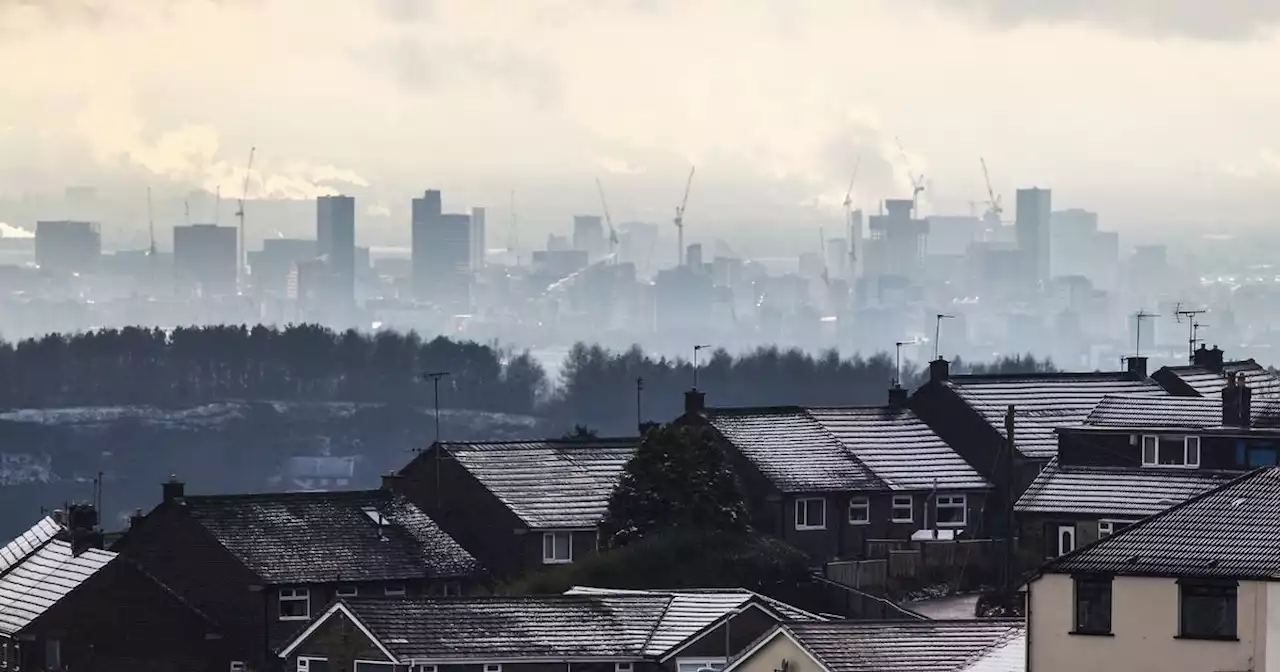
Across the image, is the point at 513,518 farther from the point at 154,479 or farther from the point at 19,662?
the point at 154,479

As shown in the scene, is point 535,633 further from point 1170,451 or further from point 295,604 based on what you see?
point 1170,451

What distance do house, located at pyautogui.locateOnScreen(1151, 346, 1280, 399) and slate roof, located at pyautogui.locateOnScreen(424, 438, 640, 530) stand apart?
13.1 metres

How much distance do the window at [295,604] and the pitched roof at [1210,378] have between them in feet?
70.0

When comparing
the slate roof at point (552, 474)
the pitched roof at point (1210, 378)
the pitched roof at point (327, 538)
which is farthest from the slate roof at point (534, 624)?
the pitched roof at point (1210, 378)

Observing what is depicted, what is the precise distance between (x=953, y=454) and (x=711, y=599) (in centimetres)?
2296

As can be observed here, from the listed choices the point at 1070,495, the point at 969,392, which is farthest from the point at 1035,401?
the point at 1070,495

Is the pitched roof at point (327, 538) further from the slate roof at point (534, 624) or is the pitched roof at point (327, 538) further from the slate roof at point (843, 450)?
the slate roof at point (534, 624)

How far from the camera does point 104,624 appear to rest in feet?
224

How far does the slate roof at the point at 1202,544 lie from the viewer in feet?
122

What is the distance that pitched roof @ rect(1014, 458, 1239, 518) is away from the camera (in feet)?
216

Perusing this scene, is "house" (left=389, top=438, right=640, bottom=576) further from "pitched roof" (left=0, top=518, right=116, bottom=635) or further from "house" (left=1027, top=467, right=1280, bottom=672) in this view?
"house" (left=1027, top=467, right=1280, bottom=672)

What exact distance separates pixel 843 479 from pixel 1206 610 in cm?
3776

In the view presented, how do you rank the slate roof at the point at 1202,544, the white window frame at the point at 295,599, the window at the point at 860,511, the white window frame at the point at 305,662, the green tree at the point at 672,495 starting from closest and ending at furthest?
the slate roof at the point at 1202,544 → the white window frame at the point at 305,662 → the white window frame at the point at 295,599 → the green tree at the point at 672,495 → the window at the point at 860,511

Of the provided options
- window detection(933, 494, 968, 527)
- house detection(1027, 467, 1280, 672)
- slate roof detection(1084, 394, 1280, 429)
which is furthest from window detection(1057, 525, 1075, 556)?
house detection(1027, 467, 1280, 672)
